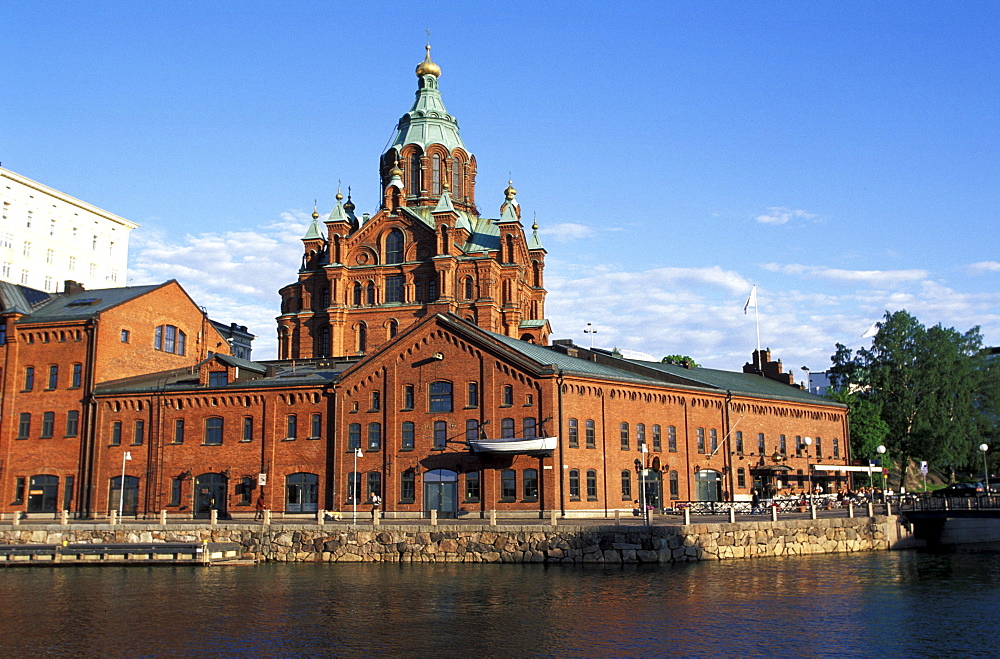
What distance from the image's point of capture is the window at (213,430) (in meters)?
61.5

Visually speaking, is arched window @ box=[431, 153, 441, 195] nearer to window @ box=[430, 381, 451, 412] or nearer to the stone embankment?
window @ box=[430, 381, 451, 412]

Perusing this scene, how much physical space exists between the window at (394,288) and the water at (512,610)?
41.6 metres

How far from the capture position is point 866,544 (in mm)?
51469

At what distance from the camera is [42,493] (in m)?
64.0

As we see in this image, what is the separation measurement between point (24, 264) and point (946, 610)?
100311mm

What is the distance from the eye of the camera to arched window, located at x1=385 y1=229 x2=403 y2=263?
8588cm

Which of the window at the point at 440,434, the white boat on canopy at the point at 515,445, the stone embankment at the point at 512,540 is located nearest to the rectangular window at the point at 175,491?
the stone embankment at the point at 512,540

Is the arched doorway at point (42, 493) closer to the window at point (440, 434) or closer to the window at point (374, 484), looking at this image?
the window at point (374, 484)

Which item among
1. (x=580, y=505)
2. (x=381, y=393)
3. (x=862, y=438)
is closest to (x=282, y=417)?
(x=381, y=393)

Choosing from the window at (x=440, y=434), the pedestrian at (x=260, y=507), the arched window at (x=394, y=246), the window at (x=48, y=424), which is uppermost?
the arched window at (x=394, y=246)

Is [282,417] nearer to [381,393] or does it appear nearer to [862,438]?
[381,393]

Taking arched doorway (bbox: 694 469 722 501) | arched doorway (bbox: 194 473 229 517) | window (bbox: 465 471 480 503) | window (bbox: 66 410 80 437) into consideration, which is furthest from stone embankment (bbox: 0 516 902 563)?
arched doorway (bbox: 694 469 722 501)

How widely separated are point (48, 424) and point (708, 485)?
142ft

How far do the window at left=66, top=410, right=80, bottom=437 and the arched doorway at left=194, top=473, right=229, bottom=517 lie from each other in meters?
9.45
